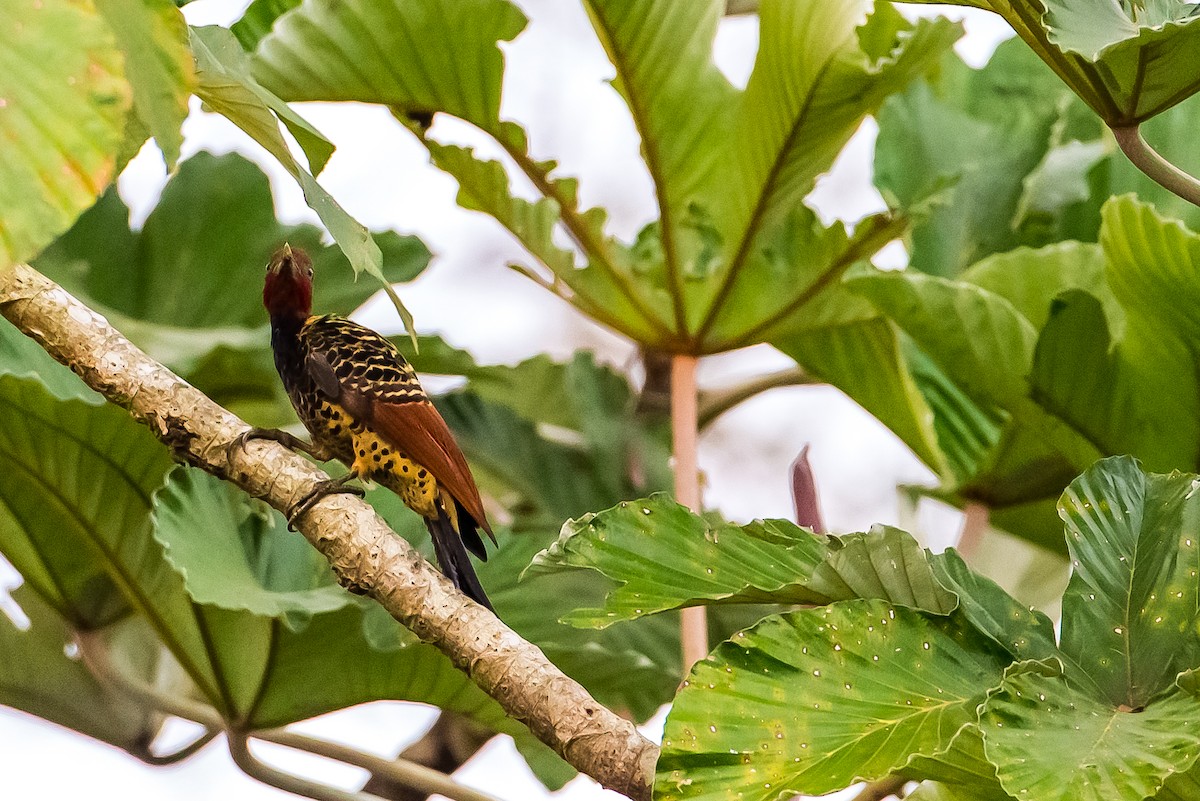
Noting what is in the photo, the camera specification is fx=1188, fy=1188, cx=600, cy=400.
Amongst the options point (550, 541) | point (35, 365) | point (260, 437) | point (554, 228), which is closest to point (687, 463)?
point (550, 541)

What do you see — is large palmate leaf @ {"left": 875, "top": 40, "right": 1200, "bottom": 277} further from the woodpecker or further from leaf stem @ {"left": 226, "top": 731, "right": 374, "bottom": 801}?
leaf stem @ {"left": 226, "top": 731, "right": 374, "bottom": 801}

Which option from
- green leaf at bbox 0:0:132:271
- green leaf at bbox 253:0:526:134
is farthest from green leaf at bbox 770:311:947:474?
green leaf at bbox 0:0:132:271

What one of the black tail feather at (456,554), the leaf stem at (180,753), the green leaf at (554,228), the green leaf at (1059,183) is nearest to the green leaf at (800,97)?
the green leaf at (554,228)

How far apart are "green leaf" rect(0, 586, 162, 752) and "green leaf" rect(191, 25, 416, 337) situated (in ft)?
2.22

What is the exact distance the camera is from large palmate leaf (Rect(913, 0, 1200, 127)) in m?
0.60

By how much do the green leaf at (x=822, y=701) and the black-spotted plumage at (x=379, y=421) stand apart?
211 mm

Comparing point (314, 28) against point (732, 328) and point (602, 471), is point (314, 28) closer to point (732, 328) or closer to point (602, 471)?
point (732, 328)


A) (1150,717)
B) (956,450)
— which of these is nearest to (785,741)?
(1150,717)

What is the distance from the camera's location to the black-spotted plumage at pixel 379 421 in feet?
2.59

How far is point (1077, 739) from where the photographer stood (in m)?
0.55

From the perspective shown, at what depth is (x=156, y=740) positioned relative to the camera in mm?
1137

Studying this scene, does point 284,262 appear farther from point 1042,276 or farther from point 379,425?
point 1042,276

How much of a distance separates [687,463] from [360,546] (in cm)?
45

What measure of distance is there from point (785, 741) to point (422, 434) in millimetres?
339
